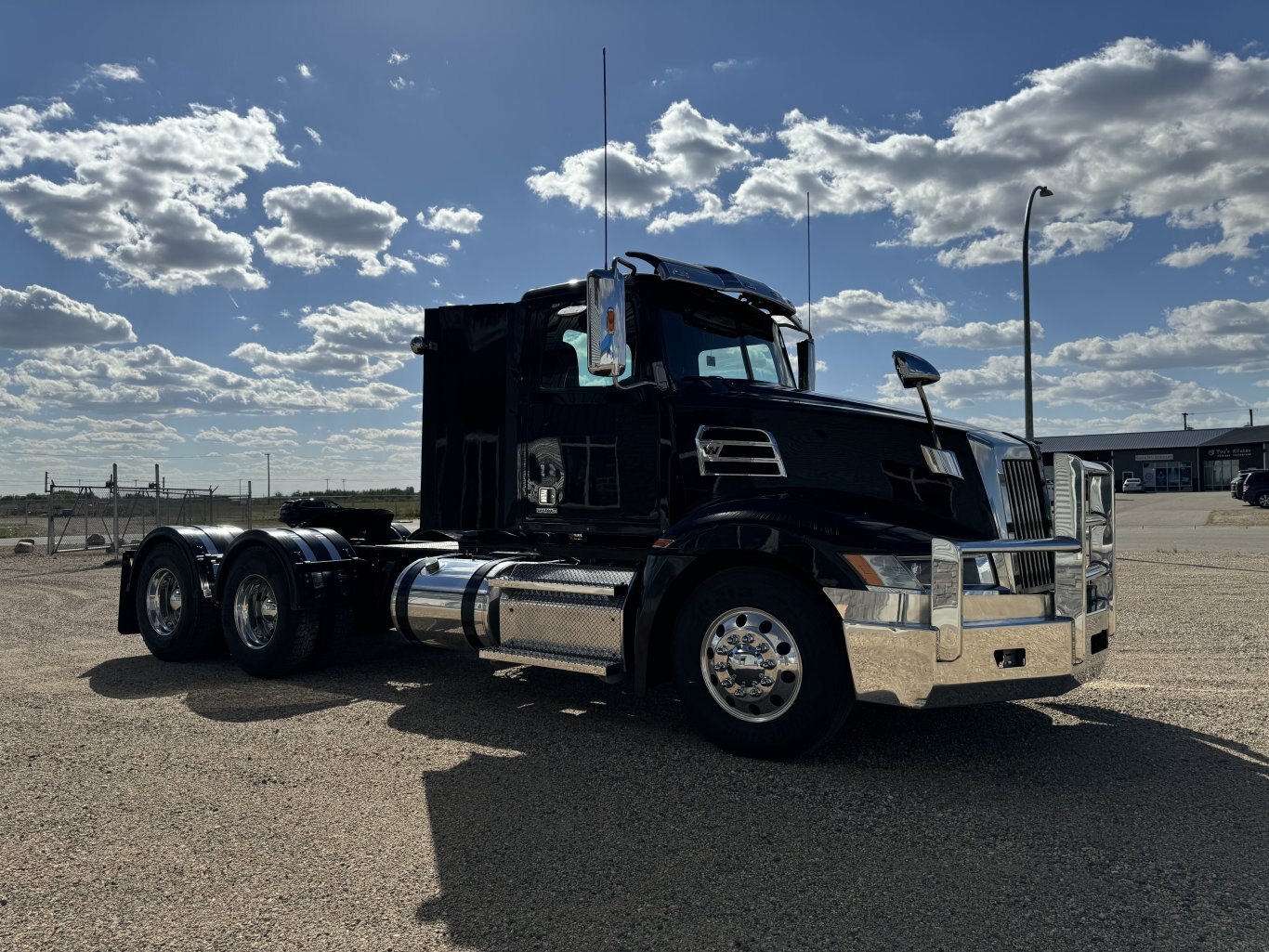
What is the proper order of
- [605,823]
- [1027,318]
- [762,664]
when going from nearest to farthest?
[605,823] < [762,664] < [1027,318]

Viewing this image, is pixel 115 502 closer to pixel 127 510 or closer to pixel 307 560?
pixel 127 510

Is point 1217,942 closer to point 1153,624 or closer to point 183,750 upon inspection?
point 183,750

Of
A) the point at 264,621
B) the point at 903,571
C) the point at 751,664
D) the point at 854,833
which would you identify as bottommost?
the point at 854,833

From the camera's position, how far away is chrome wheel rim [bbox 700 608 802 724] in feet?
15.6

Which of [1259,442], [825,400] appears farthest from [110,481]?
[1259,442]

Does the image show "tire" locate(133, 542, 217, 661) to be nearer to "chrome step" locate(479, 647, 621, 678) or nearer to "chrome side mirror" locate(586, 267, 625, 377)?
"chrome step" locate(479, 647, 621, 678)

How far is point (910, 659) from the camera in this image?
4422mm

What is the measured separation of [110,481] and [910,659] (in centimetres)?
2209

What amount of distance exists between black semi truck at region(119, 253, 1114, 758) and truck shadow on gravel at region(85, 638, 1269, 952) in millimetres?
463

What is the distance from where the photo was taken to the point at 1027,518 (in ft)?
17.0

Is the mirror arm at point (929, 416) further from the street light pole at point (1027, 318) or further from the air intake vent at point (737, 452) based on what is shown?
the street light pole at point (1027, 318)

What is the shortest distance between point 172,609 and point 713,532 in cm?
575

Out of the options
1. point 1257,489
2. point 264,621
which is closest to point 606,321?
point 264,621

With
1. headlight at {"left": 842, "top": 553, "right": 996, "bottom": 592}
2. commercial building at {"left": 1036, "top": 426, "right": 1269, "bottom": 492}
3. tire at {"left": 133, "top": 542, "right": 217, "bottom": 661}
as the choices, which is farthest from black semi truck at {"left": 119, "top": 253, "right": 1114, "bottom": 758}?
commercial building at {"left": 1036, "top": 426, "right": 1269, "bottom": 492}
